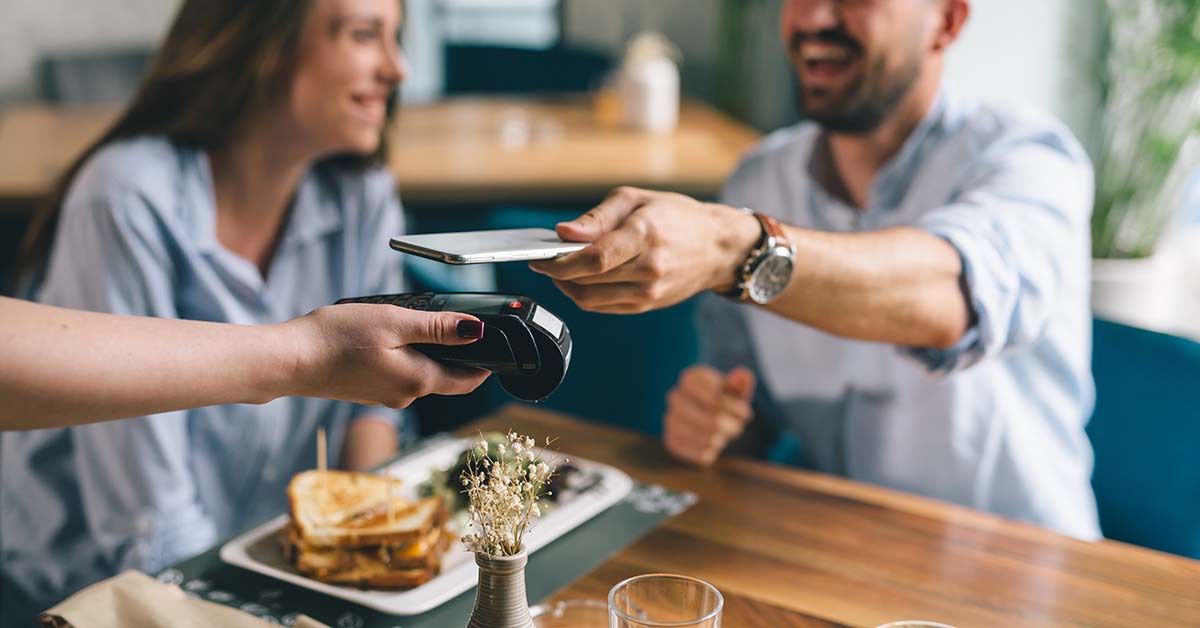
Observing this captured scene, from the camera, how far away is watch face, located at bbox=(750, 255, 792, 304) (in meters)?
1.15

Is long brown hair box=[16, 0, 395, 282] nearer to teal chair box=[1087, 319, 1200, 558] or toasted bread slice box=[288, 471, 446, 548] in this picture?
toasted bread slice box=[288, 471, 446, 548]

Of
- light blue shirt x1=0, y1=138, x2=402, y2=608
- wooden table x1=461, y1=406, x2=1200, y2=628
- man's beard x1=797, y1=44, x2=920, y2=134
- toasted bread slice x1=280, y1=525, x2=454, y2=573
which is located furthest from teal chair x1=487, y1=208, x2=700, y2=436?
toasted bread slice x1=280, y1=525, x2=454, y2=573

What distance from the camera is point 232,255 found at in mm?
1649

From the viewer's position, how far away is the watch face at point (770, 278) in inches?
A: 45.2

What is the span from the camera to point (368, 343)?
0.87m

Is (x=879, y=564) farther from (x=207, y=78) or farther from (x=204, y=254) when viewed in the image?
(x=207, y=78)

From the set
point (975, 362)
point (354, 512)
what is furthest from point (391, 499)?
point (975, 362)

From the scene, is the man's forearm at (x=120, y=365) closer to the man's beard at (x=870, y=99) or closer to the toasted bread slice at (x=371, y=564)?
the toasted bread slice at (x=371, y=564)

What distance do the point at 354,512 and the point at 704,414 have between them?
507 mm

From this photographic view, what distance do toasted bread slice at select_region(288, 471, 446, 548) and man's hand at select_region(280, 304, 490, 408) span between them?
27 cm

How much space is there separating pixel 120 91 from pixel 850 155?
156 inches

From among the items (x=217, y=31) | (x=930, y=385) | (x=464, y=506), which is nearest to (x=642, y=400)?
(x=930, y=385)

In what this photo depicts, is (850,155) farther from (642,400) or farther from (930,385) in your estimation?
(642,400)

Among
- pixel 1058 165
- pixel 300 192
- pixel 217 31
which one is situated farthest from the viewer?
pixel 300 192
